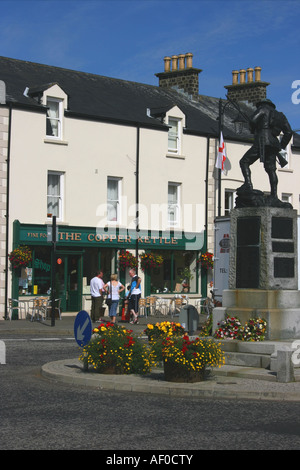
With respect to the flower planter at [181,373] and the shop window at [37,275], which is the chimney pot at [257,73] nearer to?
the shop window at [37,275]

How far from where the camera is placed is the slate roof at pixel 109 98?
1221 inches

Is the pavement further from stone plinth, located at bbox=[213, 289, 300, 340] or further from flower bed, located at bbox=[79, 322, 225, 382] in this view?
stone plinth, located at bbox=[213, 289, 300, 340]

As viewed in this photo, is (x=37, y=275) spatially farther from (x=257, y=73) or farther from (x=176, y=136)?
(x=257, y=73)

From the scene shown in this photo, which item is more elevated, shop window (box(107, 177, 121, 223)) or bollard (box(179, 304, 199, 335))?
shop window (box(107, 177, 121, 223))

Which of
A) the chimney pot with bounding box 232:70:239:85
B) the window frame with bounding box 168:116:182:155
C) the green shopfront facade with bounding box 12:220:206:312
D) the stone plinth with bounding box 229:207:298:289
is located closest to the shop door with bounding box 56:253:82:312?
the green shopfront facade with bounding box 12:220:206:312

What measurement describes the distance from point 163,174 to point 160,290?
5032 mm

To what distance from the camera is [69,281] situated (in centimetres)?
3108

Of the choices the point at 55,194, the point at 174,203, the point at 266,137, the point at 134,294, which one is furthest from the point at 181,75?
the point at 266,137

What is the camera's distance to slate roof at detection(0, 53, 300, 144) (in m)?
31.0

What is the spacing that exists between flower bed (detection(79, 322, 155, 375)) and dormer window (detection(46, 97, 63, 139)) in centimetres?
1821
